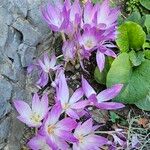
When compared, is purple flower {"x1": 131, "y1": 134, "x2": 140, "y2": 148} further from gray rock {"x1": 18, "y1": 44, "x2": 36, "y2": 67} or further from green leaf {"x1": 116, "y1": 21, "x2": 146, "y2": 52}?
gray rock {"x1": 18, "y1": 44, "x2": 36, "y2": 67}

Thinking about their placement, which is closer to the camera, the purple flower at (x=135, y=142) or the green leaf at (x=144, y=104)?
the purple flower at (x=135, y=142)

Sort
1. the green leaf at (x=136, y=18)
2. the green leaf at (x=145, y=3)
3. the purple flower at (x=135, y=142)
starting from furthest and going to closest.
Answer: the green leaf at (x=145, y=3), the green leaf at (x=136, y=18), the purple flower at (x=135, y=142)

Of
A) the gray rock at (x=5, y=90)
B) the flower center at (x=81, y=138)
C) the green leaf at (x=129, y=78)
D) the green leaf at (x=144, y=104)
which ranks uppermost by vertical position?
the gray rock at (x=5, y=90)

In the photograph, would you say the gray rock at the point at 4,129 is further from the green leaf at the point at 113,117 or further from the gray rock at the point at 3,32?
the green leaf at the point at 113,117

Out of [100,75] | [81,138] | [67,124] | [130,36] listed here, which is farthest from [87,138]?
[130,36]

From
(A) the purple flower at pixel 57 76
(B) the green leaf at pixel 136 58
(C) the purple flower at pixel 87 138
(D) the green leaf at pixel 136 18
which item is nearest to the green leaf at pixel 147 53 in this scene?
(B) the green leaf at pixel 136 58

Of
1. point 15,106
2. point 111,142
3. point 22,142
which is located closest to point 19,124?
point 22,142

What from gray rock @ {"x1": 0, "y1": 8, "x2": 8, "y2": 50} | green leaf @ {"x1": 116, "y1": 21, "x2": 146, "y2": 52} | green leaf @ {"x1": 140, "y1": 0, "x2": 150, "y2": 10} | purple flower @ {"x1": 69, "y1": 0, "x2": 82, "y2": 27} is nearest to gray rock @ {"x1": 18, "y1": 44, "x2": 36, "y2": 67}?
gray rock @ {"x1": 0, "y1": 8, "x2": 8, "y2": 50}
